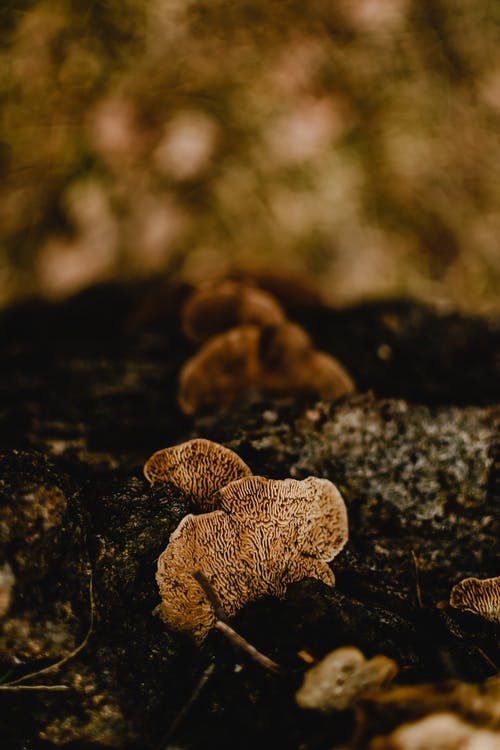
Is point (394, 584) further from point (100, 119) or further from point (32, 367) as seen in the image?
point (100, 119)

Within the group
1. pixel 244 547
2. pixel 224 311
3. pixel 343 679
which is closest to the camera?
pixel 343 679

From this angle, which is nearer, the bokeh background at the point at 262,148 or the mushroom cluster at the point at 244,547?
the mushroom cluster at the point at 244,547

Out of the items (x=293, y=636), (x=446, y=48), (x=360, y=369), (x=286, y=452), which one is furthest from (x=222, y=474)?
(x=446, y=48)

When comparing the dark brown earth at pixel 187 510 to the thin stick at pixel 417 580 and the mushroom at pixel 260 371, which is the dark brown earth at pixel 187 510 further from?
the mushroom at pixel 260 371

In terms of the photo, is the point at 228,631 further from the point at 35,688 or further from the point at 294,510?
the point at 35,688

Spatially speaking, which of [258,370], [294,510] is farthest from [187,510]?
[258,370]

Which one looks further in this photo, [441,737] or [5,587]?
[5,587]

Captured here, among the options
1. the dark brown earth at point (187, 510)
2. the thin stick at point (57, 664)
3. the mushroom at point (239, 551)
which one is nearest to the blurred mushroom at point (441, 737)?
the dark brown earth at point (187, 510)
